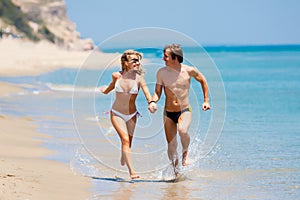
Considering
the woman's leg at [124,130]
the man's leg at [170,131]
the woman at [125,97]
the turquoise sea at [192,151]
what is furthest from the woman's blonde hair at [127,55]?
the turquoise sea at [192,151]

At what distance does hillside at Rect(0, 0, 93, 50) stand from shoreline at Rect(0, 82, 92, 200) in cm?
6842

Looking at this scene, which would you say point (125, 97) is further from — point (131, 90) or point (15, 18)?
point (15, 18)

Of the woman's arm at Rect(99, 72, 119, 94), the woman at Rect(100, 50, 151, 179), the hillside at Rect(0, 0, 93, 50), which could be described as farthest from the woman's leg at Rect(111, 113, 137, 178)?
the hillside at Rect(0, 0, 93, 50)

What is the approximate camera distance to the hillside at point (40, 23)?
294 feet

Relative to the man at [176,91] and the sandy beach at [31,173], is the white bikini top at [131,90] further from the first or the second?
the sandy beach at [31,173]

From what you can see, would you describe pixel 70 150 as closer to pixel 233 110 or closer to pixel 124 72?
pixel 124 72

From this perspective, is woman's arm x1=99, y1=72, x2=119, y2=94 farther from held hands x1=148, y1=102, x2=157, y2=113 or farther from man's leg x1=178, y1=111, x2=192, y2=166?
man's leg x1=178, y1=111, x2=192, y2=166

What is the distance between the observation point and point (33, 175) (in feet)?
26.5

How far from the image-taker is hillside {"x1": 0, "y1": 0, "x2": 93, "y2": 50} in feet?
294

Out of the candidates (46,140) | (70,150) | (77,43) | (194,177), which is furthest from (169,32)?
(77,43)

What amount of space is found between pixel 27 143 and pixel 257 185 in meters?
4.39

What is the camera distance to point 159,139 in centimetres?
1215

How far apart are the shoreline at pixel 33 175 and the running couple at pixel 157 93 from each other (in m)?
0.85

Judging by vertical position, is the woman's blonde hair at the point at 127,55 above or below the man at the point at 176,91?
above
